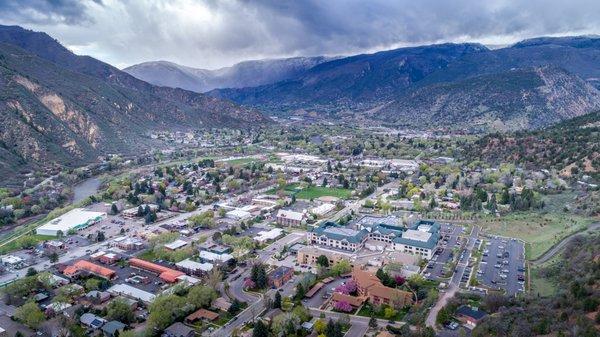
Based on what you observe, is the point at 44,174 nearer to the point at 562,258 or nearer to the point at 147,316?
the point at 147,316

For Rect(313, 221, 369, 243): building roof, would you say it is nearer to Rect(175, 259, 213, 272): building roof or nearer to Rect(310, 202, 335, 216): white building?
Rect(310, 202, 335, 216): white building

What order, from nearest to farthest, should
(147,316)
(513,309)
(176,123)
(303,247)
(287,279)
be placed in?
(513,309), (147,316), (287,279), (303,247), (176,123)

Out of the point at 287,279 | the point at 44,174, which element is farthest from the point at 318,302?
the point at 44,174

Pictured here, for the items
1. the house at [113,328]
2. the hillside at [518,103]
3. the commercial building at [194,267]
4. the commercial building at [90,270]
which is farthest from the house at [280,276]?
the hillside at [518,103]

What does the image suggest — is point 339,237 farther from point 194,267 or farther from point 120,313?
point 120,313

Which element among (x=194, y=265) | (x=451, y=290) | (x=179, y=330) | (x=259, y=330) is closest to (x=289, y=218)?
(x=194, y=265)

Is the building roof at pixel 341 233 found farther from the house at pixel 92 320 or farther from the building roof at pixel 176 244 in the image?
the house at pixel 92 320
